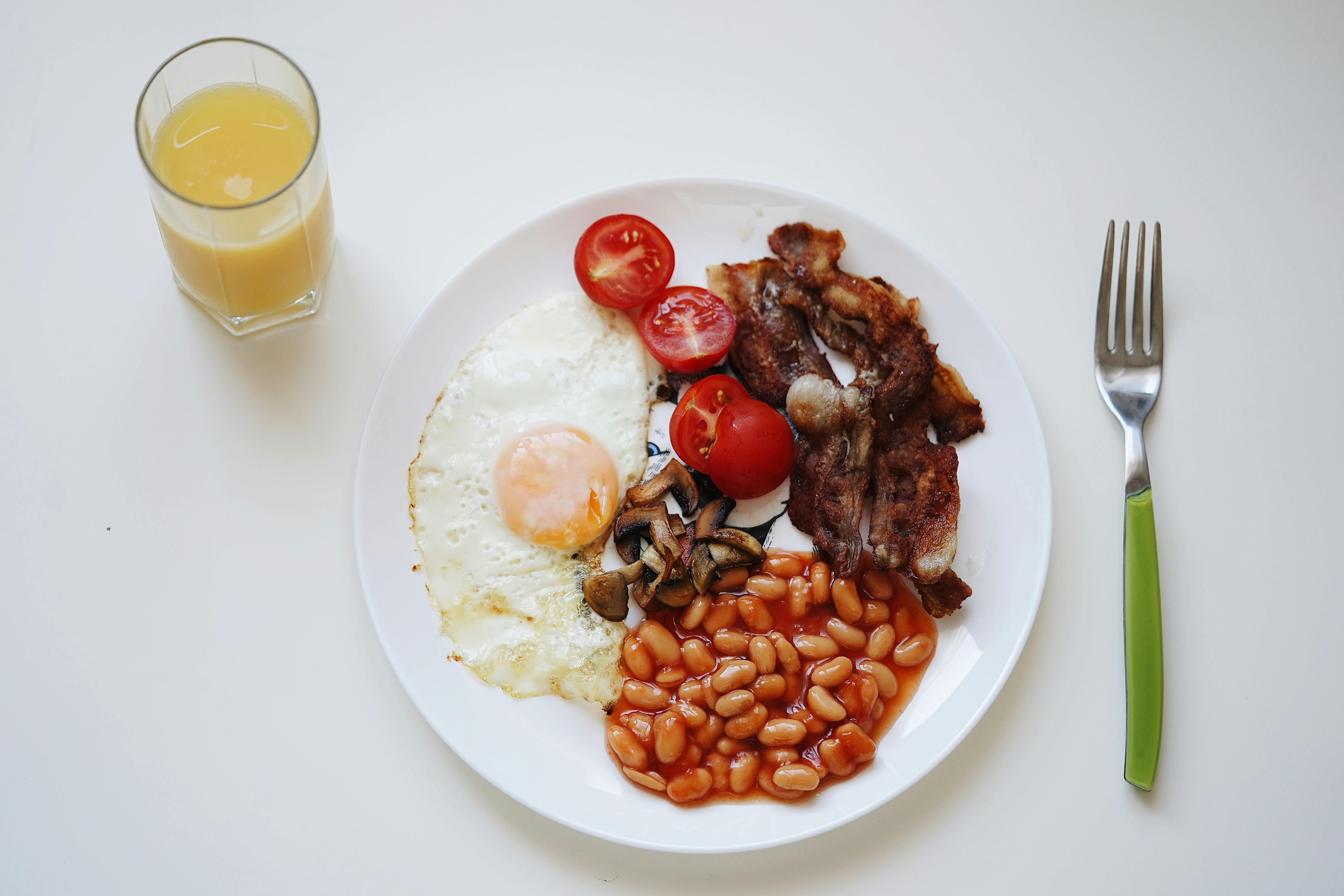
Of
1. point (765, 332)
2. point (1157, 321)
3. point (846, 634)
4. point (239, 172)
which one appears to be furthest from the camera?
point (1157, 321)

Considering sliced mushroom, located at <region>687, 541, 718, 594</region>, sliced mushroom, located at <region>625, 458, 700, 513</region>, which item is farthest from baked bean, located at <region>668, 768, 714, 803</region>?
sliced mushroom, located at <region>625, 458, 700, 513</region>

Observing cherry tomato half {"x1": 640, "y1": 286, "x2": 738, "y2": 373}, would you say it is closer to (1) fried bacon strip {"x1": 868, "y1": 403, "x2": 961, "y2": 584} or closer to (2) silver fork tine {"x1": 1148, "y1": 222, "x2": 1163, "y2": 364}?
(1) fried bacon strip {"x1": 868, "y1": 403, "x2": 961, "y2": 584}

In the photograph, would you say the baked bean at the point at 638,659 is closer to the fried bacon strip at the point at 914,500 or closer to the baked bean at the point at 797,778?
the baked bean at the point at 797,778

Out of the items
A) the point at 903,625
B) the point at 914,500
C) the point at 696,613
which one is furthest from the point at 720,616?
the point at 914,500

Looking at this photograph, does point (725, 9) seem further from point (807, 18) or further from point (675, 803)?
point (675, 803)

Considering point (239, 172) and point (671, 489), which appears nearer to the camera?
point (239, 172)

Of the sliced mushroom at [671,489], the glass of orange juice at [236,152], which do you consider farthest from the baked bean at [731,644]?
the glass of orange juice at [236,152]

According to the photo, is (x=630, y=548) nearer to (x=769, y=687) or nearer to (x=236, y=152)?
(x=769, y=687)

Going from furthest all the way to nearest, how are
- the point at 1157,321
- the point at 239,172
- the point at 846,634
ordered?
the point at 1157,321, the point at 846,634, the point at 239,172
